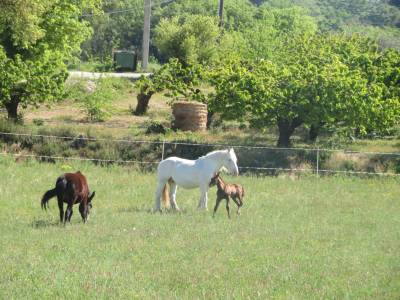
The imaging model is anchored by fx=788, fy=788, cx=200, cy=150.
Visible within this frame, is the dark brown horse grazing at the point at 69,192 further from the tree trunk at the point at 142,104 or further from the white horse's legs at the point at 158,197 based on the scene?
the tree trunk at the point at 142,104

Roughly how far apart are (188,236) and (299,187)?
40.8ft

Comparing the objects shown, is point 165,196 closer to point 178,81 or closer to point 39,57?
point 178,81

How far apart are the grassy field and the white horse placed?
571 mm

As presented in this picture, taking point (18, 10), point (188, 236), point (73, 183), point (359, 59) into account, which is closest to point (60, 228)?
point (73, 183)

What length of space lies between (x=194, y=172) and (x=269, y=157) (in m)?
12.8

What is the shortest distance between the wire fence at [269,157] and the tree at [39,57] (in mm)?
3903

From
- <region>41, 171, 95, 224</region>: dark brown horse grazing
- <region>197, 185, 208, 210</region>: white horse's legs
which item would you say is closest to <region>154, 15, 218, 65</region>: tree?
<region>197, 185, 208, 210</region>: white horse's legs

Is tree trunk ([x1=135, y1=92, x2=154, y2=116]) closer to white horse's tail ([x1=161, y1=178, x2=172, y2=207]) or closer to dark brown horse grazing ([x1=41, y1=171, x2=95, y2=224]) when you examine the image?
white horse's tail ([x1=161, y1=178, x2=172, y2=207])

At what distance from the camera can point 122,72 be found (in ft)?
229

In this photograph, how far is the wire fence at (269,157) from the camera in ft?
107

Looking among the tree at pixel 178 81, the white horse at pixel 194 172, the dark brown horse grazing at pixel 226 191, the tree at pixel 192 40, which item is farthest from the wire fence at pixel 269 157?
the tree at pixel 192 40

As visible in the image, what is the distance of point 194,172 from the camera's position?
21281 mm

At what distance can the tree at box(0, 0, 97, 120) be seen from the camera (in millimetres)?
37344

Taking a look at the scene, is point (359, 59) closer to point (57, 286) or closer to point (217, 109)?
point (217, 109)
